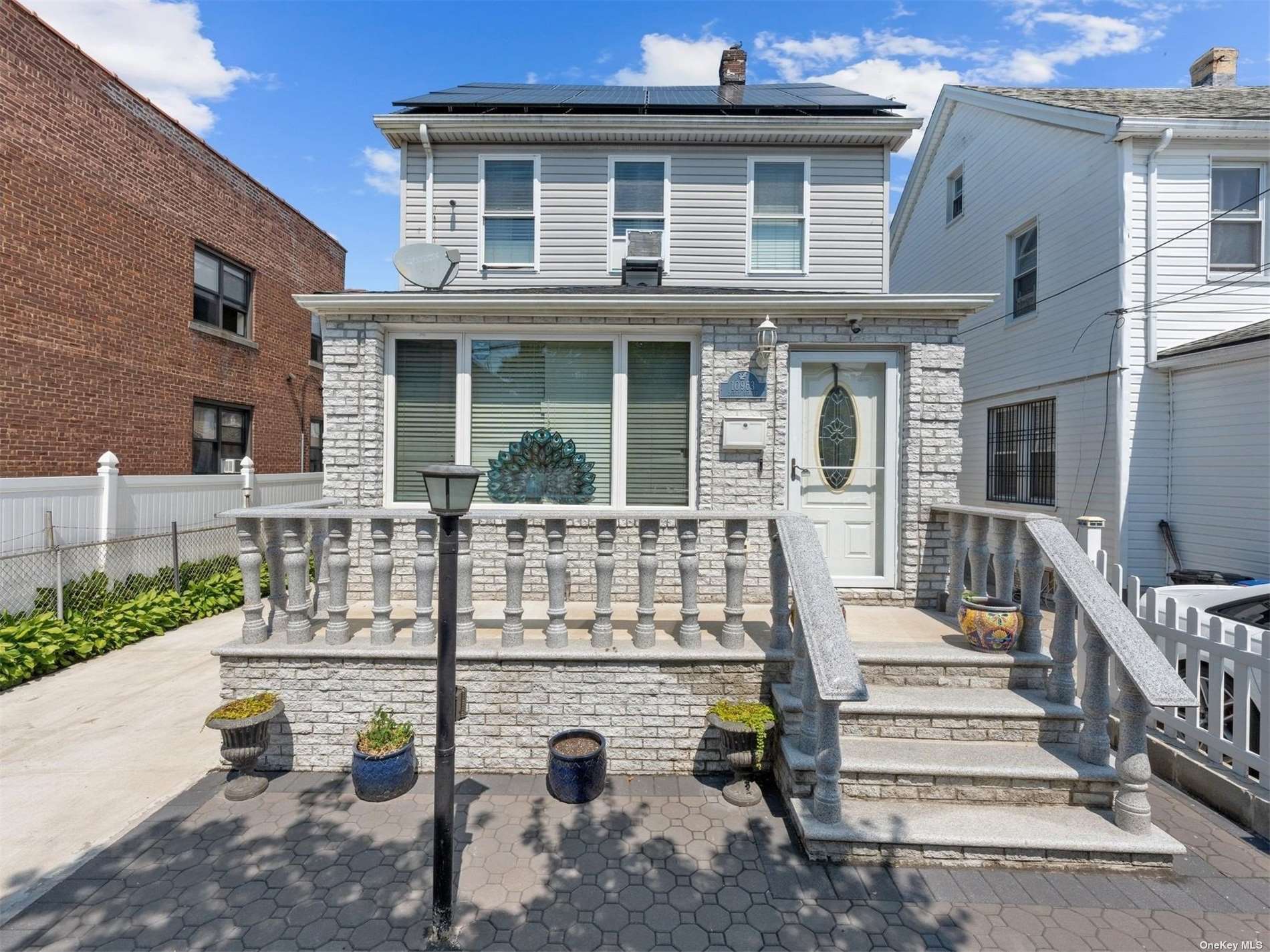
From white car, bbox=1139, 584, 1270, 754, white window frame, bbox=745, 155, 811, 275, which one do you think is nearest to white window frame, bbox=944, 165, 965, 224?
white window frame, bbox=745, 155, 811, 275

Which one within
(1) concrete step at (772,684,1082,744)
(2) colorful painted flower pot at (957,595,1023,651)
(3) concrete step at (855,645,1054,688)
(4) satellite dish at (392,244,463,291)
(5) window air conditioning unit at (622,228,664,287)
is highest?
(5) window air conditioning unit at (622,228,664,287)

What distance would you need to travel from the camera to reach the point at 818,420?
214 inches

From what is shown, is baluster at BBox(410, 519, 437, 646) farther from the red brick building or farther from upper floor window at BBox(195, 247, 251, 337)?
upper floor window at BBox(195, 247, 251, 337)

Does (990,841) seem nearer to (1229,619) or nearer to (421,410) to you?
(1229,619)

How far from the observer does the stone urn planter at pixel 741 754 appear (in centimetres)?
332

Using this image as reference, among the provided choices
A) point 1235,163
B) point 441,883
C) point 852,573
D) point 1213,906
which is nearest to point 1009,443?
point 1235,163

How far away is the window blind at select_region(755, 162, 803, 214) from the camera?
751 cm

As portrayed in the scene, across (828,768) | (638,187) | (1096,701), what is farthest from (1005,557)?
(638,187)

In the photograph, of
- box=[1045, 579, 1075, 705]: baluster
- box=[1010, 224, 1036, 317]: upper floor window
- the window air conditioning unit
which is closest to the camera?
box=[1045, 579, 1075, 705]: baluster

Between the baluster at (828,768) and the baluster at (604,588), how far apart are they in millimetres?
1458

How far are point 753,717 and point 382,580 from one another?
2.60 meters

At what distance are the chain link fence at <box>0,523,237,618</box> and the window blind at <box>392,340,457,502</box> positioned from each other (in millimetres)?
3990

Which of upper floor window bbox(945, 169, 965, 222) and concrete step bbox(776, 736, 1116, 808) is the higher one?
upper floor window bbox(945, 169, 965, 222)

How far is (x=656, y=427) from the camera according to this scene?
5574 mm
